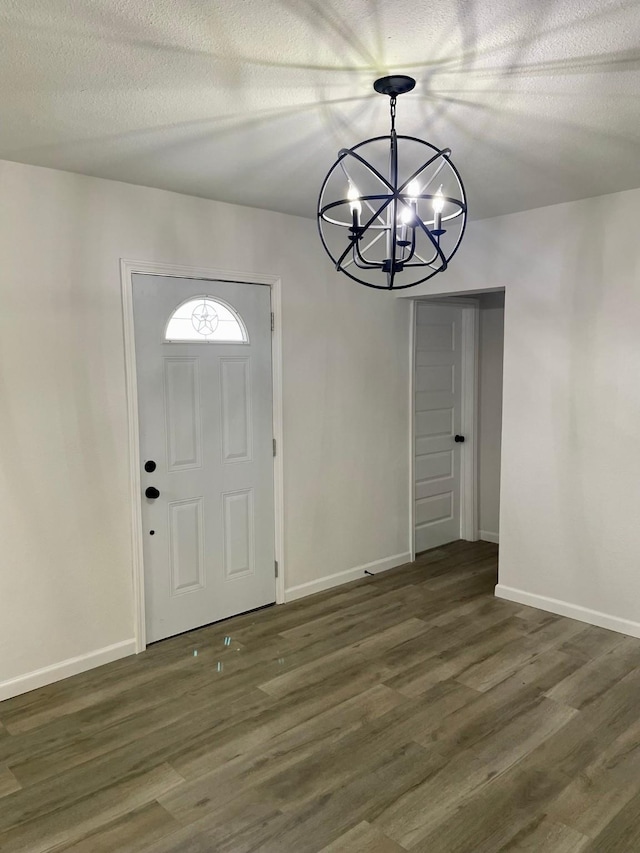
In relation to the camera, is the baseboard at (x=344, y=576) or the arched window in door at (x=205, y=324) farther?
the baseboard at (x=344, y=576)

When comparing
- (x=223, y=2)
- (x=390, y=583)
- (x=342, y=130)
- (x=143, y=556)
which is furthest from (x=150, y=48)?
(x=390, y=583)

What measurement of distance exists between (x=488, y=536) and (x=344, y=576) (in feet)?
5.48

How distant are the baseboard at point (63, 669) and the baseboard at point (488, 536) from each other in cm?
326

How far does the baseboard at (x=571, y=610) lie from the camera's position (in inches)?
145

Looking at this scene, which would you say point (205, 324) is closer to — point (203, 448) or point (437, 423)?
point (203, 448)

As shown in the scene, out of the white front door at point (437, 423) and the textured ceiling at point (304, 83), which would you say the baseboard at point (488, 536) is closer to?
the white front door at point (437, 423)

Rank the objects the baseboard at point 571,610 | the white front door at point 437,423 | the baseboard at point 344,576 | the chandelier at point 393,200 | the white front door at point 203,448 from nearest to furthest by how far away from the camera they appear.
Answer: the chandelier at point 393,200 < the white front door at point 203,448 < the baseboard at point 571,610 < the baseboard at point 344,576 < the white front door at point 437,423

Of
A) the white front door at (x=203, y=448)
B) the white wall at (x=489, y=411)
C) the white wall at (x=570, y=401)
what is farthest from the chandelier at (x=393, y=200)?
the white wall at (x=489, y=411)

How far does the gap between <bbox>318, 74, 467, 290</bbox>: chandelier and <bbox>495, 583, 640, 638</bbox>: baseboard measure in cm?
220

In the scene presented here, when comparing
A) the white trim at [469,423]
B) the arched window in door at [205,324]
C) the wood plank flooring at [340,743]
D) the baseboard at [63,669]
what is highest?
the arched window in door at [205,324]

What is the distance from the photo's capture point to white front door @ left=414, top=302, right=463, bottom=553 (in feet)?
16.8

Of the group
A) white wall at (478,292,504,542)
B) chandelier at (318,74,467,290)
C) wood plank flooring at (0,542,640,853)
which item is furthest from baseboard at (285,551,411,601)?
chandelier at (318,74,467,290)

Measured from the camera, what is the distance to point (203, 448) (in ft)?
12.3

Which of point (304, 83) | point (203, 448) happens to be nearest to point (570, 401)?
point (203, 448)
